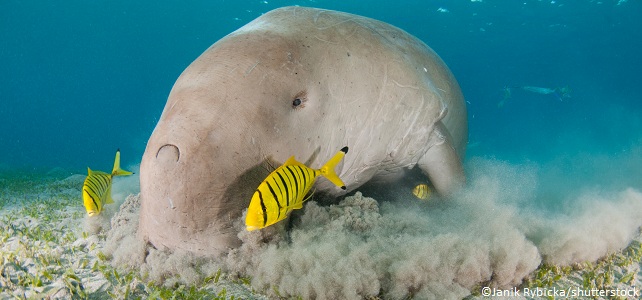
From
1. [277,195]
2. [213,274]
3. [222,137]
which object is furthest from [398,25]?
[277,195]

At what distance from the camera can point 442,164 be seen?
3.95 m

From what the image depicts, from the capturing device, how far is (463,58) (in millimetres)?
51656

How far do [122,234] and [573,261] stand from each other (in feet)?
11.4

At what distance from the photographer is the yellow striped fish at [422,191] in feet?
13.8

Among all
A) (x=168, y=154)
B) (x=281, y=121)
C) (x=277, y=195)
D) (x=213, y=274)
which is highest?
(x=168, y=154)

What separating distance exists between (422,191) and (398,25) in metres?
36.0

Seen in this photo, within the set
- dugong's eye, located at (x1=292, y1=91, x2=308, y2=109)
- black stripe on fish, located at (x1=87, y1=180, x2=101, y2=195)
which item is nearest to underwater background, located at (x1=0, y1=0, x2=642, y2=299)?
black stripe on fish, located at (x1=87, y1=180, x2=101, y2=195)

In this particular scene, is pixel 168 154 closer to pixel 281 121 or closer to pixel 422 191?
pixel 281 121

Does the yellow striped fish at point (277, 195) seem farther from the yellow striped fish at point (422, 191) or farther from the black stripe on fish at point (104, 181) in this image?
the yellow striped fish at point (422, 191)

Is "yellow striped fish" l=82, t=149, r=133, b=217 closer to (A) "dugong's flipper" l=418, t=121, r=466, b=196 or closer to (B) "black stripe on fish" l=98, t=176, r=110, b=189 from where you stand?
(B) "black stripe on fish" l=98, t=176, r=110, b=189

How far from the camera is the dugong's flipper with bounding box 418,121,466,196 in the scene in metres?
3.88

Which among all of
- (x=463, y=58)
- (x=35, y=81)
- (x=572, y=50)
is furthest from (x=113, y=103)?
(x=572, y=50)

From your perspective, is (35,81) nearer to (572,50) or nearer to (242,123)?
(572,50)

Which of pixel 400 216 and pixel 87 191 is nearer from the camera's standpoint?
pixel 87 191
